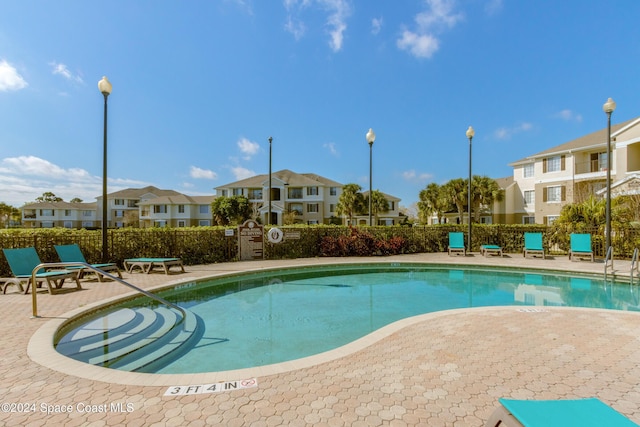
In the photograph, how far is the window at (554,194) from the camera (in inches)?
1192

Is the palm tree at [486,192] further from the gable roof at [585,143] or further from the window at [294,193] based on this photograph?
the window at [294,193]

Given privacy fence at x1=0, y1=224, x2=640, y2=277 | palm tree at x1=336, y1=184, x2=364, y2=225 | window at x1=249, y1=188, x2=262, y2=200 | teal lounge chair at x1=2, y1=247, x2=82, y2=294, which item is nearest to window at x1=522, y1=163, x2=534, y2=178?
palm tree at x1=336, y1=184, x2=364, y2=225

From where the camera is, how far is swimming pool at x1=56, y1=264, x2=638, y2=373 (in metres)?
5.63

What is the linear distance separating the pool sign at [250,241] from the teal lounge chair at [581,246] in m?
14.4

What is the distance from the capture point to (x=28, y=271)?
887 centimetres

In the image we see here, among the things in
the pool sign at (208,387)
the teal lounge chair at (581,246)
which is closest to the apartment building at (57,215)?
the pool sign at (208,387)

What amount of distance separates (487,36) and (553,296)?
13.5 meters

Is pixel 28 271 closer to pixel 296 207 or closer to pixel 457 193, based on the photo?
pixel 457 193

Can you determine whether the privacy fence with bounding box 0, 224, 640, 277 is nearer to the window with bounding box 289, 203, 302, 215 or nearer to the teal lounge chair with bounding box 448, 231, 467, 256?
the teal lounge chair with bounding box 448, 231, 467, 256

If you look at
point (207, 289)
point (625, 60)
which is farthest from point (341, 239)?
point (625, 60)

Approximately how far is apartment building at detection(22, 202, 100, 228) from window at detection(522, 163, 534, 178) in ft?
250

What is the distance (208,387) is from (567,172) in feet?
118

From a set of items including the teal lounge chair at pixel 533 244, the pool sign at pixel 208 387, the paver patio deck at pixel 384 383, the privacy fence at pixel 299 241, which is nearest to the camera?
the paver patio deck at pixel 384 383

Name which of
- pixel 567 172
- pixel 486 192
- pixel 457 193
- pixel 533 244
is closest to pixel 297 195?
pixel 457 193
